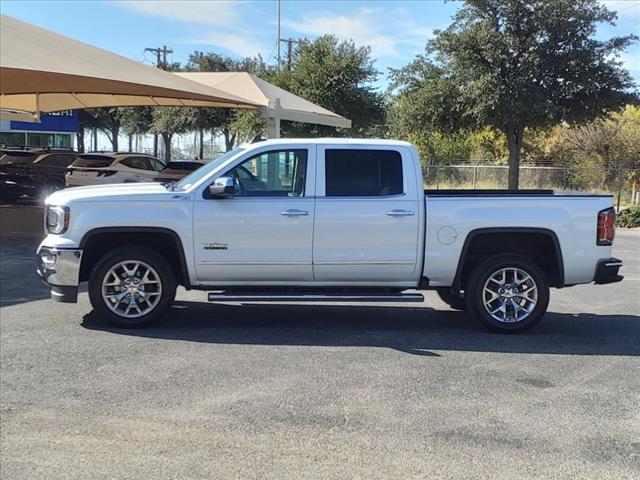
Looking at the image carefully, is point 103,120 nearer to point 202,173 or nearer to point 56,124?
point 56,124

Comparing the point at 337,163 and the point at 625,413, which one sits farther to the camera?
the point at 337,163

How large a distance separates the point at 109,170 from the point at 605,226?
652 inches

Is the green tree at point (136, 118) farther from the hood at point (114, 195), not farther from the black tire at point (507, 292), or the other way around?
the black tire at point (507, 292)

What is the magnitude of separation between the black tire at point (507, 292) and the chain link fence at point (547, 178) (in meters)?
20.2

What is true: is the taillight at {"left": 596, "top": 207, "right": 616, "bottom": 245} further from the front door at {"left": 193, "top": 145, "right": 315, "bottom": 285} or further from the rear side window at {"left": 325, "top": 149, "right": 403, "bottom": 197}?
the front door at {"left": 193, "top": 145, "right": 315, "bottom": 285}

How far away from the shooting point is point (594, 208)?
21.5 ft

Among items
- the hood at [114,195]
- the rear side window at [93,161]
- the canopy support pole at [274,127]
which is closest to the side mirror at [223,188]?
the hood at [114,195]

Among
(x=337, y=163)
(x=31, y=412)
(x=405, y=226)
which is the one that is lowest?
(x=31, y=412)

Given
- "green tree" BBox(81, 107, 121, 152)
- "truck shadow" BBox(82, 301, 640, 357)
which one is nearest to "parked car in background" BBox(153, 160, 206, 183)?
"truck shadow" BBox(82, 301, 640, 357)

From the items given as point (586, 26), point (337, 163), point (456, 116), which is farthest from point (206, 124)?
point (337, 163)

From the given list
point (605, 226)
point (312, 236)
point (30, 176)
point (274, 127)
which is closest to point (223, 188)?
Answer: point (312, 236)

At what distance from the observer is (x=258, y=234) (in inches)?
254

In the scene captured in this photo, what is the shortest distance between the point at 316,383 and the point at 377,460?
4.30ft

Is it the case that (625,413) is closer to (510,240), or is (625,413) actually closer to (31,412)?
(510,240)
